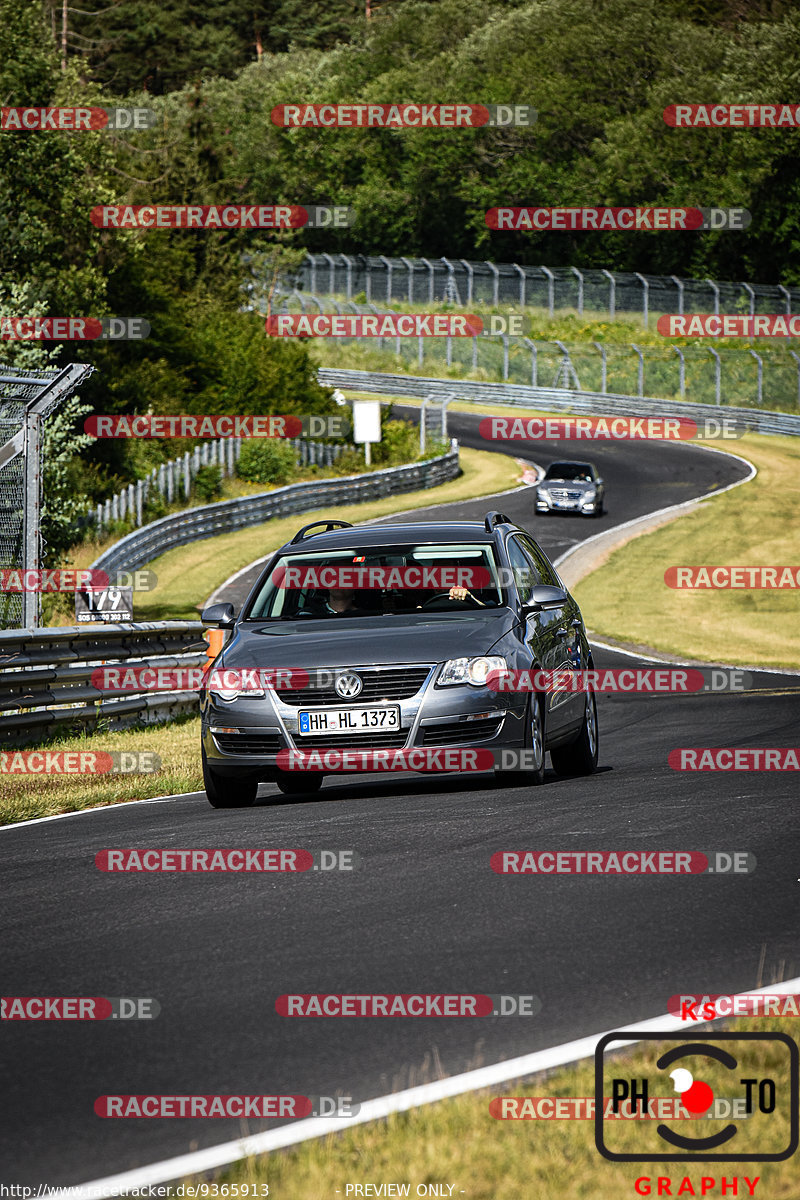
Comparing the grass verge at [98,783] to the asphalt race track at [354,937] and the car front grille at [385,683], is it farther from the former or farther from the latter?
the car front grille at [385,683]

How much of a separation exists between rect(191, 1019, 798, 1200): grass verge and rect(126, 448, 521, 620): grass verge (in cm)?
2736

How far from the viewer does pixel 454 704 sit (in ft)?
32.6

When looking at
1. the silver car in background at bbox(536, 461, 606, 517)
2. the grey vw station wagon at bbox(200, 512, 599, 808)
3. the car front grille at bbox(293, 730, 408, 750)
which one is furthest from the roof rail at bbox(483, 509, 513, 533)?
the silver car in background at bbox(536, 461, 606, 517)

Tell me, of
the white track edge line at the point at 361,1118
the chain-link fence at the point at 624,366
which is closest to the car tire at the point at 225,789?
the white track edge line at the point at 361,1118

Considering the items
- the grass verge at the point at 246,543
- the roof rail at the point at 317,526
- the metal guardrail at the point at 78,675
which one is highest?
the roof rail at the point at 317,526

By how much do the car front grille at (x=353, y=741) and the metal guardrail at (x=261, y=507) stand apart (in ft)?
78.2

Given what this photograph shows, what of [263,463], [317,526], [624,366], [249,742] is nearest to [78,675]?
[317,526]

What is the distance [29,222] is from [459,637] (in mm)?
35417

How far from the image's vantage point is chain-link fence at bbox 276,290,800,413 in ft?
207

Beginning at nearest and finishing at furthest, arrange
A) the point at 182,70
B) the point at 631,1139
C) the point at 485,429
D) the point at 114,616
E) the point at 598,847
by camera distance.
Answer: the point at 631,1139
the point at 598,847
the point at 114,616
the point at 485,429
the point at 182,70

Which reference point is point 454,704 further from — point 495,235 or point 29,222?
point 495,235

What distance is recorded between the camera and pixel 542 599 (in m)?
10.9

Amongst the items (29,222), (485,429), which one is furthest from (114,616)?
(485,429)

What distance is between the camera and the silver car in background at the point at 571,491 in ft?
143
